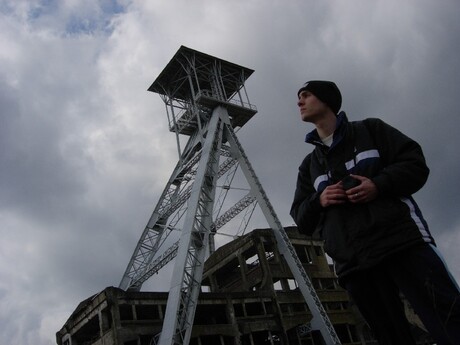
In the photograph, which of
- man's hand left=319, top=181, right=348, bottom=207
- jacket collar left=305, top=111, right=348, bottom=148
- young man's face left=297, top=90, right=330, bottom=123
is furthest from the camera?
young man's face left=297, top=90, right=330, bottom=123

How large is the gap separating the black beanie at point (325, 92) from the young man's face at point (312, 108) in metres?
0.02

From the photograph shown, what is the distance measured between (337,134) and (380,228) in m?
0.61

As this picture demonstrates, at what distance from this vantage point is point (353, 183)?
7.76 ft

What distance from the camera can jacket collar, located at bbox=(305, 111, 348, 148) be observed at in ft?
8.50

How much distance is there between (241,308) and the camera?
29344 mm

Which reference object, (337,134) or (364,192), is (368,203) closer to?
(364,192)

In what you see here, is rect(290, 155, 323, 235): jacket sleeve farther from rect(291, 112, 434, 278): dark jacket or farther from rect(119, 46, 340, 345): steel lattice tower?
rect(119, 46, 340, 345): steel lattice tower

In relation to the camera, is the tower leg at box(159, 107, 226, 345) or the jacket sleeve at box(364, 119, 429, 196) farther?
the tower leg at box(159, 107, 226, 345)

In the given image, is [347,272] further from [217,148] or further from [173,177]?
[173,177]

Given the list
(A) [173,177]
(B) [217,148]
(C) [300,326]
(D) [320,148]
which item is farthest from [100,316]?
(D) [320,148]

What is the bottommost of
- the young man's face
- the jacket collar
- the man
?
the man

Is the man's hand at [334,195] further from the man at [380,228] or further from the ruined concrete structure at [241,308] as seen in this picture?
the ruined concrete structure at [241,308]

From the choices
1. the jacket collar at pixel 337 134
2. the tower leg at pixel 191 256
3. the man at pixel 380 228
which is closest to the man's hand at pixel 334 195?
the man at pixel 380 228

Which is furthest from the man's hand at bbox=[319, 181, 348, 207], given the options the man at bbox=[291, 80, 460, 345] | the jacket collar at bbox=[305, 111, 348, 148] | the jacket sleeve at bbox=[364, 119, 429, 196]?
the jacket collar at bbox=[305, 111, 348, 148]
